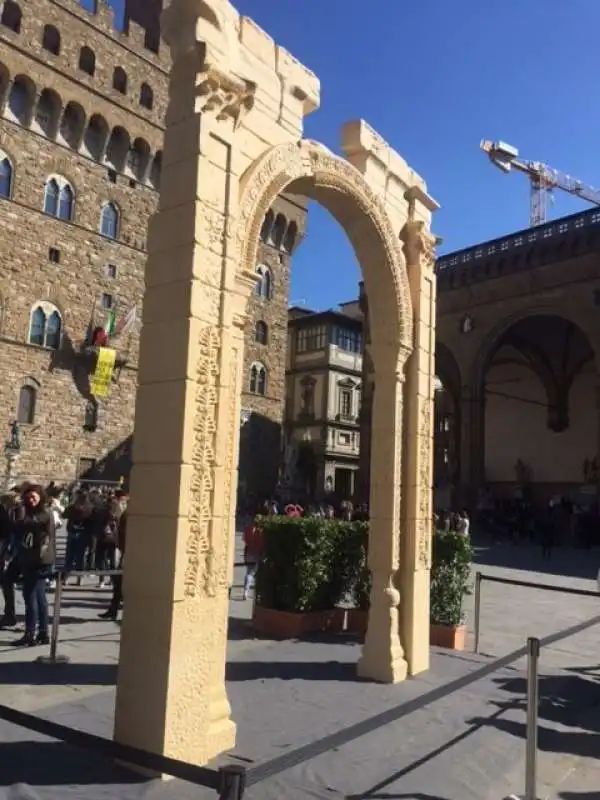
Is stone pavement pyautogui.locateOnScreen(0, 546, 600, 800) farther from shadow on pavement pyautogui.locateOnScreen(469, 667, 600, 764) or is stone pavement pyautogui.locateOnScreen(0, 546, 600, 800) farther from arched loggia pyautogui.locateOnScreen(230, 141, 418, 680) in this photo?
arched loggia pyautogui.locateOnScreen(230, 141, 418, 680)

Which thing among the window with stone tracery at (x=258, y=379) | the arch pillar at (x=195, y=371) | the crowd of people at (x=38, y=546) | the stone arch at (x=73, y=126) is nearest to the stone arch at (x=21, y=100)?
the stone arch at (x=73, y=126)

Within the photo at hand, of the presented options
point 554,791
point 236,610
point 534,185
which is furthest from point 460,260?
point 534,185

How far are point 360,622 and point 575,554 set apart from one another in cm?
1687

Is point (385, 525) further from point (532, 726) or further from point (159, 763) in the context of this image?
point (159, 763)

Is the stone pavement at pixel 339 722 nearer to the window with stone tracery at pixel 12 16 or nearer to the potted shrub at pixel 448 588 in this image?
the potted shrub at pixel 448 588

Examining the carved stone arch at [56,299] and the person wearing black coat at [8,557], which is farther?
the carved stone arch at [56,299]

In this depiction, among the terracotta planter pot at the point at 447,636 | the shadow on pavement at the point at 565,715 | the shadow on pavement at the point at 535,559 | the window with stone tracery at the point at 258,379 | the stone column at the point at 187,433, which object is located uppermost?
the window with stone tracery at the point at 258,379

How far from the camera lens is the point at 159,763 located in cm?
236

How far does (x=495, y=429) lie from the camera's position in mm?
40219

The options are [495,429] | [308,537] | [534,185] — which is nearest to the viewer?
[308,537]

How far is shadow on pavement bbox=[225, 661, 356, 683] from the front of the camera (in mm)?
6766

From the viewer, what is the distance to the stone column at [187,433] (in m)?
4.35

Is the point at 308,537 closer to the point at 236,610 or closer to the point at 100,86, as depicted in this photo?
the point at 236,610

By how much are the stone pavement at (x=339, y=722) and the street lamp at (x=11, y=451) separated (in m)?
20.3
